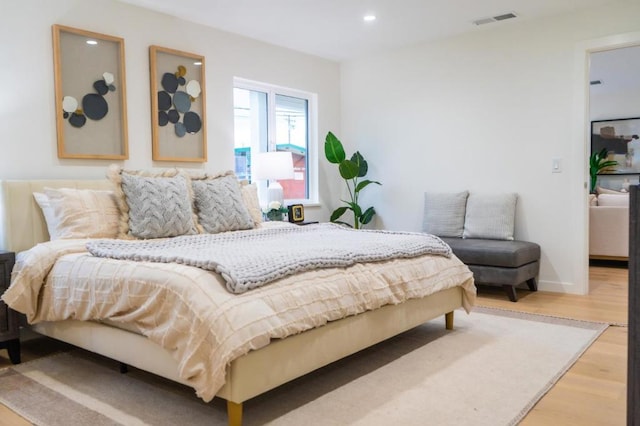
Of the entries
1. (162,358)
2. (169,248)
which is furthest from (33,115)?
(162,358)

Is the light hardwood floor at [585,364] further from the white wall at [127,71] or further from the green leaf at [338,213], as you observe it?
the green leaf at [338,213]

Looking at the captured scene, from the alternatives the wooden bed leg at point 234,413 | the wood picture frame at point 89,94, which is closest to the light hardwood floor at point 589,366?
the wooden bed leg at point 234,413

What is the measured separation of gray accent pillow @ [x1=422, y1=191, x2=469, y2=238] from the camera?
4.67m

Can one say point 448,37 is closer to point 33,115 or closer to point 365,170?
point 365,170

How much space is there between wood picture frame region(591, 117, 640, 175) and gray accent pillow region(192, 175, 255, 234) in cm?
661

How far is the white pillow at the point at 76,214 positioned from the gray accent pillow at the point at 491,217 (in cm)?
298

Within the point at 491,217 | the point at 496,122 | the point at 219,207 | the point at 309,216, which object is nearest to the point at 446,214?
the point at 491,217

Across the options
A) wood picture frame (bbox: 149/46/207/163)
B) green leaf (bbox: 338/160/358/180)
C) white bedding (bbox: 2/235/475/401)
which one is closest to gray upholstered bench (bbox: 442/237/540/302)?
white bedding (bbox: 2/235/475/401)

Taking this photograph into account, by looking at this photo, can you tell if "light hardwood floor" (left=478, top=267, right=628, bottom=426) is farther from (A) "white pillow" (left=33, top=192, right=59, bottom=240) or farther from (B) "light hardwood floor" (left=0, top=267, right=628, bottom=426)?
(A) "white pillow" (left=33, top=192, right=59, bottom=240)

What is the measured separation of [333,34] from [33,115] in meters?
2.62

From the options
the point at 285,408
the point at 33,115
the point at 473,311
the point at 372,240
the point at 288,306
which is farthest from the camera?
the point at 473,311

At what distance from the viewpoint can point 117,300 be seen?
2.18 m

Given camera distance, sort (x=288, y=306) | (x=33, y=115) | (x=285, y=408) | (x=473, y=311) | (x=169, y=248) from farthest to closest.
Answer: (x=473, y=311), (x=33, y=115), (x=169, y=248), (x=285, y=408), (x=288, y=306)

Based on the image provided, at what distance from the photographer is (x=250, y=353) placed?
183cm
